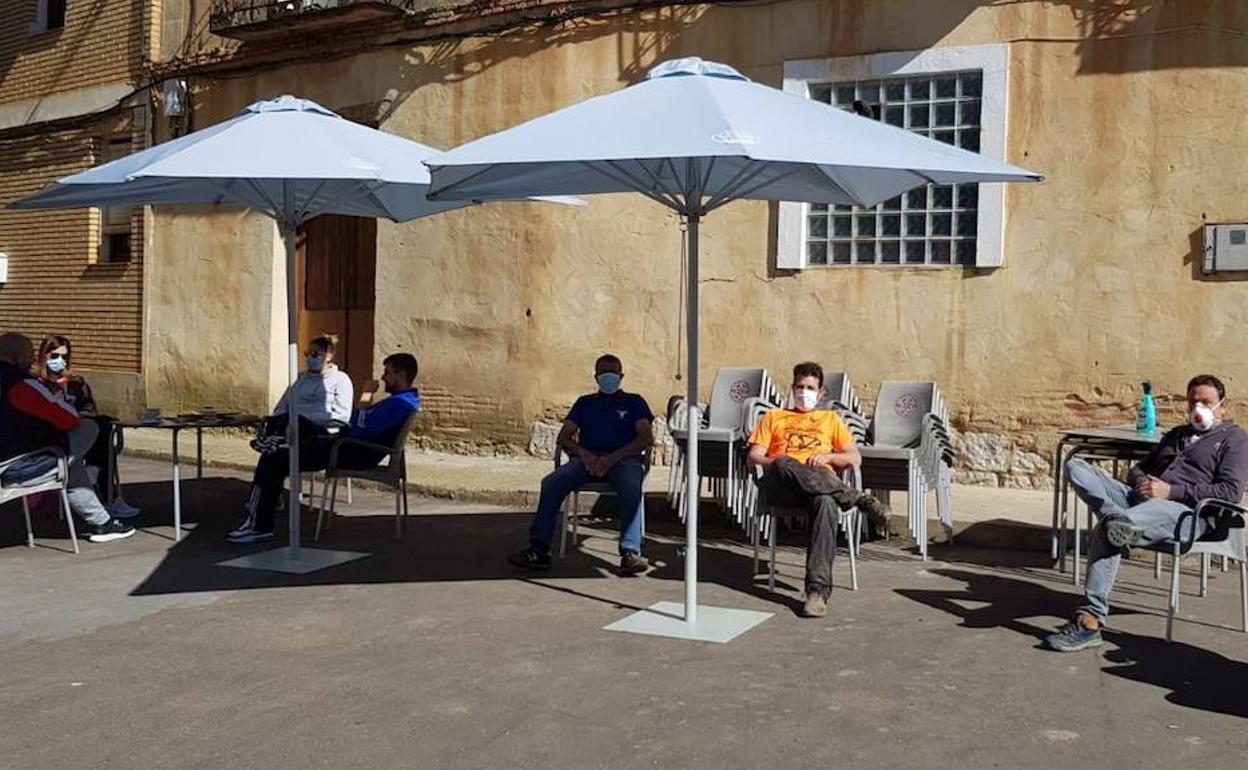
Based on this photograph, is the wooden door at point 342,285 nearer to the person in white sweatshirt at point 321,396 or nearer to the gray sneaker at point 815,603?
the person in white sweatshirt at point 321,396

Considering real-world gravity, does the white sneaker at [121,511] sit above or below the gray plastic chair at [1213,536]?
below

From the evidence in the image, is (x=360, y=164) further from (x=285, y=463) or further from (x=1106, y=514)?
(x=1106, y=514)

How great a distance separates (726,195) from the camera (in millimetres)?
6512

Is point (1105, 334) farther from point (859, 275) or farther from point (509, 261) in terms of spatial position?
point (509, 261)

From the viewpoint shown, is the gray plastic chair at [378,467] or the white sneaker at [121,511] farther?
the white sneaker at [121,511]

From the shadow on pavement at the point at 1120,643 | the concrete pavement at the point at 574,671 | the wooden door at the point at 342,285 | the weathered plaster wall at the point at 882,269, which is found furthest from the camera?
the wooden door at the point at 342,285

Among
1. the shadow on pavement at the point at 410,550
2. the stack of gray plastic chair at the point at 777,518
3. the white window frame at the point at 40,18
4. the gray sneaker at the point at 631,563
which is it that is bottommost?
the shadow on pavement at the point at 410,550

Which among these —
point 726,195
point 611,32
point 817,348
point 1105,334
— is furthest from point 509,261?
point 726,195

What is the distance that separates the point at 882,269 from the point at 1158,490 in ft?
16.2

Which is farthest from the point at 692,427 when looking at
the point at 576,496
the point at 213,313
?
the point at 213,313

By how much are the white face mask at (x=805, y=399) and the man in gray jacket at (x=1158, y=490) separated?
136 centimetres

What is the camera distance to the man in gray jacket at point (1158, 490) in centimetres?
585

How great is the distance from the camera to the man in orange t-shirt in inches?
257

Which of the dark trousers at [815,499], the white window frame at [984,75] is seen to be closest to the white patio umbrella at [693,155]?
Result: the dark trousers at [815,499]
